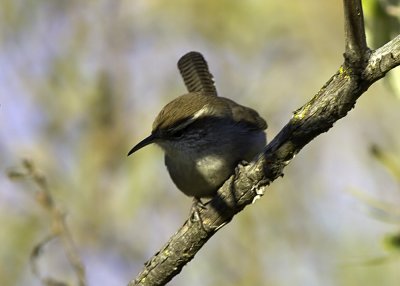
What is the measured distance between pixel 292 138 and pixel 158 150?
3.81 m

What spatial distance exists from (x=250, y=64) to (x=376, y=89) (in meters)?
1.08

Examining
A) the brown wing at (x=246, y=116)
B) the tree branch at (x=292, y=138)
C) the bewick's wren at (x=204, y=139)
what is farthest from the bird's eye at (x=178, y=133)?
the tree branch at (x=292, y=138)

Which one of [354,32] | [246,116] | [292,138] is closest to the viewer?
[354,32]

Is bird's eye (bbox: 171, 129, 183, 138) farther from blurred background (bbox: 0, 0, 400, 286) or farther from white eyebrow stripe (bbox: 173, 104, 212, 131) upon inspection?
blurred background (bbox: 0, 0, 400, 286)

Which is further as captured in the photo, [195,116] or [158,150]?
[158,150]

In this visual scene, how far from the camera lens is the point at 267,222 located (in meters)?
6.32

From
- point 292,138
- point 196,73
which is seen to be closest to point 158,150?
point 196,73

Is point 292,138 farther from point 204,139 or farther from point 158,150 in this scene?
point 158,150

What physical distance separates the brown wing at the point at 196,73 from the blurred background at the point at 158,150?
5.18 feet

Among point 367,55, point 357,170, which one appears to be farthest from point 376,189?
point 367,55

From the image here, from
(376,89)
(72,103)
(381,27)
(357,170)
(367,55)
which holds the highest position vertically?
(72,103)

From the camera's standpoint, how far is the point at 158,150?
629 centimetres

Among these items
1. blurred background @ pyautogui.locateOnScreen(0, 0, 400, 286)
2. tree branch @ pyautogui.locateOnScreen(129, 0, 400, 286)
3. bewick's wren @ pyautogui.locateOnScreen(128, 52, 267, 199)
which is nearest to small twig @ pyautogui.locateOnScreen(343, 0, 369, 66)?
tree branch @ pyautogui.locateOnScreen(129, 0, 400, 286)

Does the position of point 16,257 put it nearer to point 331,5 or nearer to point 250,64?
point 250,64
